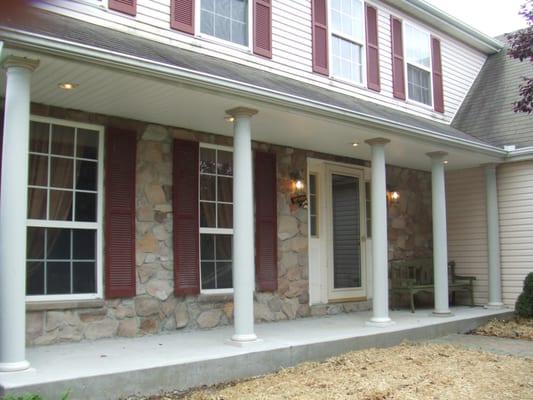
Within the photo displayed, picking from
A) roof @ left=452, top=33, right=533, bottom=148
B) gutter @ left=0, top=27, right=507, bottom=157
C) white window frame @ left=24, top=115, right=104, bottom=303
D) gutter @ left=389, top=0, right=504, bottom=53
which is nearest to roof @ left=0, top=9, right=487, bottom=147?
gutter @ left=0, top=27, right=507, bottom=157

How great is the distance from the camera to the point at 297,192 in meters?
7.91

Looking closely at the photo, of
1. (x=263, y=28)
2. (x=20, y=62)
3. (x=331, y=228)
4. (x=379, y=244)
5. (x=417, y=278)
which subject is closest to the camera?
(x=20, y=62)

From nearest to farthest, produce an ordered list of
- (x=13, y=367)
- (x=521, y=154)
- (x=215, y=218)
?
(x=13, y=367) < (x=215, y=218) < (x=521, y=154)

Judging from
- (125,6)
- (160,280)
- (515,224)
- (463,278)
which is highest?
(125,6)

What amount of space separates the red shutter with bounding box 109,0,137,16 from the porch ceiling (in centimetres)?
117

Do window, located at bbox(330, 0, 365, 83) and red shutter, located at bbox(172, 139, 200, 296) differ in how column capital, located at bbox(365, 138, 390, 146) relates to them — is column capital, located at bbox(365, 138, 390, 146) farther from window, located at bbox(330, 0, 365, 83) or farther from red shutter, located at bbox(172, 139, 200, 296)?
red shutter, located at bbox(172, 139, 200, 296)

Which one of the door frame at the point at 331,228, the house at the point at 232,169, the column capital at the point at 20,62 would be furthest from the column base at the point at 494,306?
the column capital at the point at 20,62

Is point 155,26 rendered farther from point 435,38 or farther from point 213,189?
point 435,38

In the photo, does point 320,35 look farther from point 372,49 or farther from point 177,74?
point 177,74

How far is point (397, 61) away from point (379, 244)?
395 cm

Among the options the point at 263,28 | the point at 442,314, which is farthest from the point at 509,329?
the point at 263,28

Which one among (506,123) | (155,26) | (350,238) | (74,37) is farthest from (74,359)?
(506,123)

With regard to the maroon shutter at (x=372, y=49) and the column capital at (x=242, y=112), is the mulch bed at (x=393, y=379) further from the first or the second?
the maroon shutter at (x=372, y=49)

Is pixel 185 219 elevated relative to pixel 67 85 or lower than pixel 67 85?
lower
